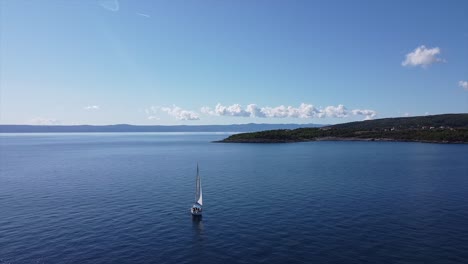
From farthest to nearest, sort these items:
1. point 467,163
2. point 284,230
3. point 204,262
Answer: point 467,163 < point 284,230 < point 204,262

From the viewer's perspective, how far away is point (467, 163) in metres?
123

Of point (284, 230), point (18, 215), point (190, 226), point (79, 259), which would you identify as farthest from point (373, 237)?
point (18, 215)

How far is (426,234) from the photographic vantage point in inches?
1797

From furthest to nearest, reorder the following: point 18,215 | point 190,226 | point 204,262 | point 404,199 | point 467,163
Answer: point 467,163
point 404,199
point 18,215
point 190,226
point 204,262

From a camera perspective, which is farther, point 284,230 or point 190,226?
point 190,226

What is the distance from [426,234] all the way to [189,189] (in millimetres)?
50906

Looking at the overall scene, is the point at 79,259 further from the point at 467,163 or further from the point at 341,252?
the point at 467,163

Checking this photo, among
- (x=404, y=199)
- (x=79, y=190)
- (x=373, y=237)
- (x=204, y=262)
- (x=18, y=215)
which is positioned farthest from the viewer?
(x=79, y=190)

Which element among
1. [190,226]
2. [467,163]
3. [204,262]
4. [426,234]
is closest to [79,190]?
[190,226]

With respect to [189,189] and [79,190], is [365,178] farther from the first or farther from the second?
[79,190]

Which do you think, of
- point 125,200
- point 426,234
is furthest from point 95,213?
point 426,234

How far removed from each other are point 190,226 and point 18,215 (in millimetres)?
31382

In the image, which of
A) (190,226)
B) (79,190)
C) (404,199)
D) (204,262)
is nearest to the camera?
(204,262)

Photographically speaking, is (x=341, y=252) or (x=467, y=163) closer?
(x=341, y=252)
